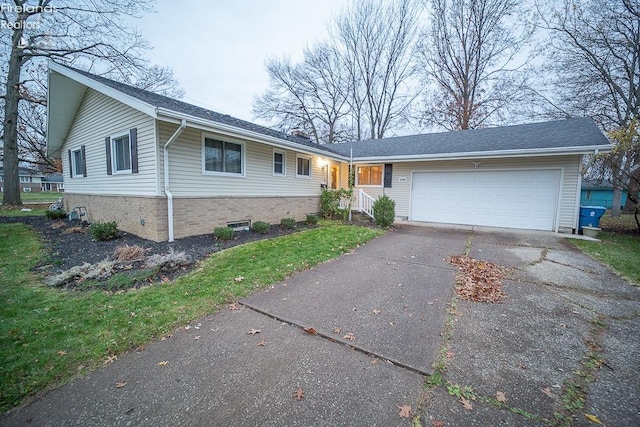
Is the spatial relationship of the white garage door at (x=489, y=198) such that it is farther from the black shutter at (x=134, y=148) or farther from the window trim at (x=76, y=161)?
the window trim at (x=76, y=161)

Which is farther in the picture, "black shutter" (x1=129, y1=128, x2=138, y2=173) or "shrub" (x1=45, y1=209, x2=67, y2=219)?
"shrub" (x1=45, y1=209, x2=67, y2=219)

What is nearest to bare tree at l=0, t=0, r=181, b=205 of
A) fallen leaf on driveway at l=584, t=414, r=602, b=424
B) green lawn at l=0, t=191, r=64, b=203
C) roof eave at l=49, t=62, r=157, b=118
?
green lawn at l=0, t=191, r=64, b=203

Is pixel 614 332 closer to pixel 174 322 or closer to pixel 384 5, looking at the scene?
pixel 174 322

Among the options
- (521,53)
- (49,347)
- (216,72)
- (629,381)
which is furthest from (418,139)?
(216,72)

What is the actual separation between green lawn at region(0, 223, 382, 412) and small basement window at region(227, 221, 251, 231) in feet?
8.54

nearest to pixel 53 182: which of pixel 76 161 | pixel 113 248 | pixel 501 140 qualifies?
pixel 76 161

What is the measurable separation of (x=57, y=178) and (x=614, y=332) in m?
70.7

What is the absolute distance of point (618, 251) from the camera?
6.37 m

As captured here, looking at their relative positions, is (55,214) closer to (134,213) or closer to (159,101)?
(134,213)

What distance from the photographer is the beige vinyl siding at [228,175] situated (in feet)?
21.7

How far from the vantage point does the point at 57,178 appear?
1875 inches

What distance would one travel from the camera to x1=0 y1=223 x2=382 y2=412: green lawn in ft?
6.98

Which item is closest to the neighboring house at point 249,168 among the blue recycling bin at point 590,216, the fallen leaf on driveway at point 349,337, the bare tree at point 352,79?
the blue recycling bin at point 590,216

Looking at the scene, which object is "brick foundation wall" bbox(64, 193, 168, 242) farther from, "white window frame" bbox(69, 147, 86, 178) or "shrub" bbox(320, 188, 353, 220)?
"shrub" bbox(320, 188, 353, 220)
